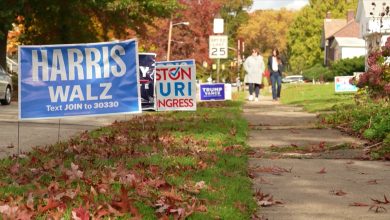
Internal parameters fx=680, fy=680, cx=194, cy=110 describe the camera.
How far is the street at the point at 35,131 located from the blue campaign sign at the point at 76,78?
27.9 inches

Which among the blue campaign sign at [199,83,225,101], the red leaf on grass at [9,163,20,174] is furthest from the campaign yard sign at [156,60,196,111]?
the blue campaign sign at [199,83,225,101]

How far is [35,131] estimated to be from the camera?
1204 cm

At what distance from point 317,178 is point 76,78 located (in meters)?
3.22

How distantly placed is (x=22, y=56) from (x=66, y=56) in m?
0.54

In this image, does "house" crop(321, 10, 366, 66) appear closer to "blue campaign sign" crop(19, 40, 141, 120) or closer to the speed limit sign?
the speed limit sign

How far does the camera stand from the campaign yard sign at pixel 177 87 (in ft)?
39.2

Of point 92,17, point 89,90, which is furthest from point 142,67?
point 92,17

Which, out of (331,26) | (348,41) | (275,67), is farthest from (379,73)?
(331,26)

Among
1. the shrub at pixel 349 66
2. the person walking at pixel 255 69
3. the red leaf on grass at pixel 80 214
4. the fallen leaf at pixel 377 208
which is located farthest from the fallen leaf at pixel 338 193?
the shrub at pixel 349 66

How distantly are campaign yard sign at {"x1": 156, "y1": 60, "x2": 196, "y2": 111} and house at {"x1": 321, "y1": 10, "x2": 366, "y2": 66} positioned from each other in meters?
61.6

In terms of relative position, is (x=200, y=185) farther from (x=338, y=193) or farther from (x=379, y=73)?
(x=379, y=73)

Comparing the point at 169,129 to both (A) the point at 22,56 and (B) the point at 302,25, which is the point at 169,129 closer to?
(A) the point at 22,56

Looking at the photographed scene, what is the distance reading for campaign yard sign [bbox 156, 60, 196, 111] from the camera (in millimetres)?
11945

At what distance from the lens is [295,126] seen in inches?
532
